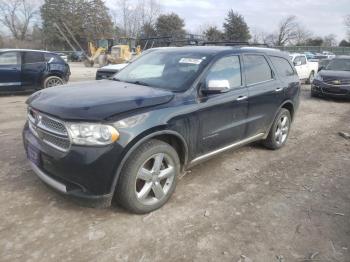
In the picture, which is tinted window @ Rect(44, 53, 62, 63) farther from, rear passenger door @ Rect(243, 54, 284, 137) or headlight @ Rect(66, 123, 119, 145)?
Result: headlight @ Rect(66, 123, 119, 145)

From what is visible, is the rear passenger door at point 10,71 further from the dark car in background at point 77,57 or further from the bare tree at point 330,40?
the bare tree at point 330,40

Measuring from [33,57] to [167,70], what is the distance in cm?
866

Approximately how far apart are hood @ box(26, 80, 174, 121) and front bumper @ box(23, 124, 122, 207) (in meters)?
0.32

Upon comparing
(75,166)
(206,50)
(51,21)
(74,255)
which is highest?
(51,21)

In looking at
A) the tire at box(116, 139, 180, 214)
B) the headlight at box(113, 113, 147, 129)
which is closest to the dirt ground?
the tire at box(116, 139, 180, 214)

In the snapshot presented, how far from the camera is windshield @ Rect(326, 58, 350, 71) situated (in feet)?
42.0

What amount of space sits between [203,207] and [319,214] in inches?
51.3

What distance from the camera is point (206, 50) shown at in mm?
4672

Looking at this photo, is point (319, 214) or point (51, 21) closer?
point (319, 214)

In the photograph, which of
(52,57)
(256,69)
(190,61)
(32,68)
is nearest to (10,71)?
(32,68)

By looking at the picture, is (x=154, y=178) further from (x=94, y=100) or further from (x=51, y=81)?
(x=51, y=81)

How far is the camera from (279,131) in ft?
19.8

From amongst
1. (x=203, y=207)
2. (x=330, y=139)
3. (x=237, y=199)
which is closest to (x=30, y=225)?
(x=203, y=207)

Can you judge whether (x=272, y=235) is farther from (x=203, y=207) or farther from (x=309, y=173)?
(x=309, y=173)
